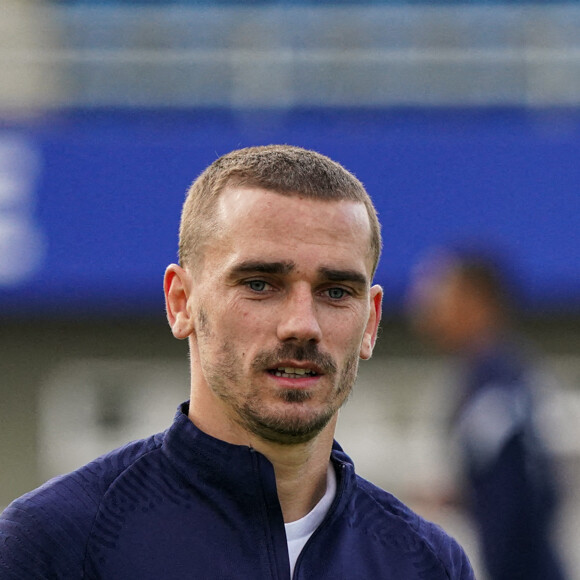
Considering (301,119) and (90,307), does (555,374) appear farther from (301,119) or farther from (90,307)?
(90,307)

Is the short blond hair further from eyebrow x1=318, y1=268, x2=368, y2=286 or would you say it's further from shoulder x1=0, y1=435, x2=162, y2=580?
shoulder x1=0, y1=435, x2=162, y2=580

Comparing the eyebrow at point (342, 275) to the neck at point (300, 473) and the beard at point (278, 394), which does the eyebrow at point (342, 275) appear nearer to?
the beard at point (278, 394)

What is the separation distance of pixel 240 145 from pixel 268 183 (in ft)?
21.2

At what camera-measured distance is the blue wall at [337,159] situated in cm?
873

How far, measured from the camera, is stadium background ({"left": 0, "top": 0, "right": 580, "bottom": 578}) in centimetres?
880

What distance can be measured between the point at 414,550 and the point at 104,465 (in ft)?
1.95

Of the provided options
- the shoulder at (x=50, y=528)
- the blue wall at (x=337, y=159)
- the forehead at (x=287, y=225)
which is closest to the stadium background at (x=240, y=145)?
the blue wall at (x=337, y=159)

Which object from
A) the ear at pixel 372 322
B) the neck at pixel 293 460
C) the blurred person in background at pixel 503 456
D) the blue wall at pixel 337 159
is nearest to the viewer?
the neck at pixel 293 460

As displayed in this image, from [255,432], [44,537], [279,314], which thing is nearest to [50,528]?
[44,537]

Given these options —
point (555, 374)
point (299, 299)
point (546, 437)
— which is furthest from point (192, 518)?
point (555, 374)

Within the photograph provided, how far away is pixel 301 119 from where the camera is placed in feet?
29.6

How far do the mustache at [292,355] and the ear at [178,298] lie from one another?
0.21 m

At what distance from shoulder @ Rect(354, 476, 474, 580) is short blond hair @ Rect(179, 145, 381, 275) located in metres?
0.46

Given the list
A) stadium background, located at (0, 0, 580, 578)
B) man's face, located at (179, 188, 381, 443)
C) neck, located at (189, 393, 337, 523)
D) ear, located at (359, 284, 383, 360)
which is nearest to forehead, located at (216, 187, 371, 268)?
man's face, located at (179, 188, 381, 443)
